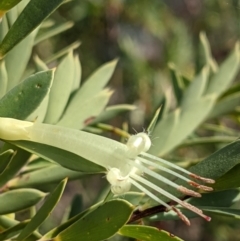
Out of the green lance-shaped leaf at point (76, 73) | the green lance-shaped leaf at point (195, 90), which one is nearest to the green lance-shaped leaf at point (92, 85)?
the green lance-shaped leaf at point (76, 73)

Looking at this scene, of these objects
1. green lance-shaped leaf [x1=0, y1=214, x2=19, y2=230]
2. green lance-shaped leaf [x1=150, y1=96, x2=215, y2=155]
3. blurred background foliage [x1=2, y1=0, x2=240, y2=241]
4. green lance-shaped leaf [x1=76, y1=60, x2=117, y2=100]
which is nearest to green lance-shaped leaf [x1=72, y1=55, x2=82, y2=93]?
green lance-shaped leaf [x1=76, y1=60, x2=117, y2=100]

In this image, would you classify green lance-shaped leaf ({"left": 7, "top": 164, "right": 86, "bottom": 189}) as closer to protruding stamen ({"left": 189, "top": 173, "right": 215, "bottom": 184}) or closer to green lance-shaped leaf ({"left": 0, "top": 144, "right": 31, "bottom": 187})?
green lance-shaped leaf ({"left": 0, "top": 144, "right": 31, "bottom": 187})

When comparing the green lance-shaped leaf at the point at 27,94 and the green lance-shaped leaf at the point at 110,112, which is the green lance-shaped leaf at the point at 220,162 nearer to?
the green lance-shaped leaf at the point at 27,94

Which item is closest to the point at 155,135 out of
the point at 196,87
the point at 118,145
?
the point at 196,87

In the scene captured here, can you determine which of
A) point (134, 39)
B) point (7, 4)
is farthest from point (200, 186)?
point (134, 39)

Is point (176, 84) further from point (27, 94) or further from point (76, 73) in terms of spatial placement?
point (27, 94)

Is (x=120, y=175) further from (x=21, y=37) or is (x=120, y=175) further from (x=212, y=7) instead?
(x=212, y=7)

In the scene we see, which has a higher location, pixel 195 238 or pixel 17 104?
pixel 17 104
